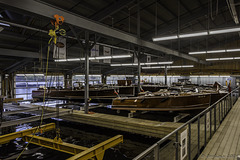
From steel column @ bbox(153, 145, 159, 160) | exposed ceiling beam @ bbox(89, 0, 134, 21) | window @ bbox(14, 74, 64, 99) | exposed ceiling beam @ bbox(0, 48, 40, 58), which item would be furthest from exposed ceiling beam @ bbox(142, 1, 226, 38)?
steel column @ bbox(153, 145, 159, 160)

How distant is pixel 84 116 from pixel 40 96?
10.3 m

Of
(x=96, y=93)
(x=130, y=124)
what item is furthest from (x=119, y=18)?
(x=130, y=124)

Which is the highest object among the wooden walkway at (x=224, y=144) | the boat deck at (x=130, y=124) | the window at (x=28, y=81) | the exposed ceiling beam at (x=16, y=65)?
the exposed ceiling beam at (x=16, y=65)

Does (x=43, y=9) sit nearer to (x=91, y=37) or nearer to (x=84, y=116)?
(x=84, y=116)

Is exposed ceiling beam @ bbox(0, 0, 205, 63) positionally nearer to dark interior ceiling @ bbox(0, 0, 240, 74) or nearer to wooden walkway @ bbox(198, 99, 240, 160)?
dark interior ceiling @ bbox(0, 0, 240, 74)

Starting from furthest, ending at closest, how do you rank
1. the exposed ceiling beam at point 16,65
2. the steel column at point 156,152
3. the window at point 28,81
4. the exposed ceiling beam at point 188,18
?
1. the window at point 28,81
2. the exposed ceiling beam at point 16,65
3. the exposed ceiling beam at point 188,18
4. the steel column at point 156,152

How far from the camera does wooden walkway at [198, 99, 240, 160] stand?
3536 millimetres

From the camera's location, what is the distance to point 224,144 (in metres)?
4.14

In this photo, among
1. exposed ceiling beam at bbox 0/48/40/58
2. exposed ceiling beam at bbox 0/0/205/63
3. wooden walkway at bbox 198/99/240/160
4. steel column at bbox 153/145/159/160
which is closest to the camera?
steel column at bbox 153/145/159/160

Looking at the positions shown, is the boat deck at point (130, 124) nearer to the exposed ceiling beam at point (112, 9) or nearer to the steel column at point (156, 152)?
the steel column at point (156, 152)

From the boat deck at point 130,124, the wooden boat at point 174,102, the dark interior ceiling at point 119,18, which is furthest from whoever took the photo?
the dark interior ceiling at point 119,18

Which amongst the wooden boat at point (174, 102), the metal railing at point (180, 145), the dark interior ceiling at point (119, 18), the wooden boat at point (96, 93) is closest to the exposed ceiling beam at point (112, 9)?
the dark interior ceiling at point (119, 18)

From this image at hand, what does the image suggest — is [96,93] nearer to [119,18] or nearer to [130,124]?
[119,18]

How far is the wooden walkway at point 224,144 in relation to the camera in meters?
3.54
